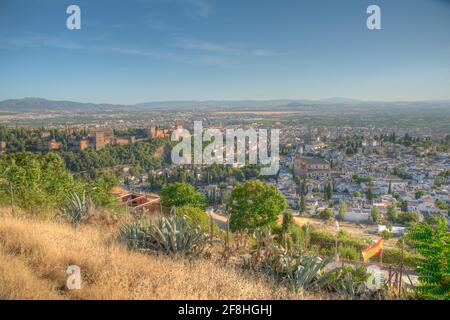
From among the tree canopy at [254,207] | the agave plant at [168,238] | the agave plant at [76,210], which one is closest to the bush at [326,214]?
the tree canopy at [254,207]

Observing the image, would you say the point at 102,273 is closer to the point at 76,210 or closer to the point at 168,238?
the point at 168,238

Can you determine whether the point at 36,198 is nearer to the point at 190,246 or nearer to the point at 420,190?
the point at 190,246

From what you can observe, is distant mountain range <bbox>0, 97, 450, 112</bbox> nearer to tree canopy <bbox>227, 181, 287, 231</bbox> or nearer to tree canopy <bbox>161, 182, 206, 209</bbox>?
tree canopy <bbox>227, 181, 287, 231</bbox>

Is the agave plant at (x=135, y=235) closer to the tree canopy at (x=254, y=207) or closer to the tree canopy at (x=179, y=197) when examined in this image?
the tree canopy at (x=254, y=207)

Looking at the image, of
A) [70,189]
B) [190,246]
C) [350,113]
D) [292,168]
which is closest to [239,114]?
[292,168]

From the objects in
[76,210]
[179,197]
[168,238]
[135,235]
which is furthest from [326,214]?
[135,235]

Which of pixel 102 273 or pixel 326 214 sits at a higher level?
pixel 102 273

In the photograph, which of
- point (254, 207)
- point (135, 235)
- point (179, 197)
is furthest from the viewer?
point (179, 197)
